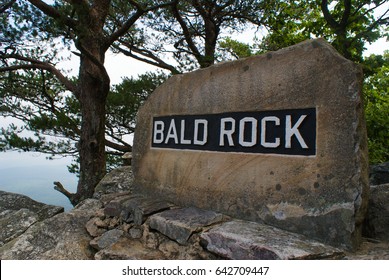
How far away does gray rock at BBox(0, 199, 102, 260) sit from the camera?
2.07 m

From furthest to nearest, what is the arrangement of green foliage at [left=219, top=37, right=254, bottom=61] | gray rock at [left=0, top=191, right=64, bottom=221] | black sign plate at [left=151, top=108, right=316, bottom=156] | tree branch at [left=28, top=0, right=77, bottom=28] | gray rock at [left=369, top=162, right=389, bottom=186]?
1. green foliage at [left=219, top=37, right=254, bottom=61]
2. tree branch at [left=28, top=0, right=77, bottom=28]
3. gray rock at [left=0, top=191, right=64, bottom=221]
4. gray rock at [left=369, top=162, right=389, bottom=186]
5. black sign plate at [left=151, top=108, right=316, bottom=156]

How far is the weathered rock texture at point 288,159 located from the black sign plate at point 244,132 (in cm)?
4

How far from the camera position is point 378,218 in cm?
175

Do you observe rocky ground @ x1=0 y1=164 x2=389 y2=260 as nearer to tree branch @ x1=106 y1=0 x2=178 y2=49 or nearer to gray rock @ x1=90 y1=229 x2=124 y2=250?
gray rock @ x1=90 y1=229 x2=124 y2=250

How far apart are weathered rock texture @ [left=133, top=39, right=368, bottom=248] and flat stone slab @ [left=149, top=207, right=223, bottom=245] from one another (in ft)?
0.32

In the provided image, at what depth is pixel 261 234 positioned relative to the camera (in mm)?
1584

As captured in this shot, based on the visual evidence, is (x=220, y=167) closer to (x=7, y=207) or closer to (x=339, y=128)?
(x=339, y=128)

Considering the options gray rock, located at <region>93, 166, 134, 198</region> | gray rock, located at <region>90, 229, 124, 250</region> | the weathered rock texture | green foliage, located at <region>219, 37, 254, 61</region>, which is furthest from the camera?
green foliage, located at <region>219, 37, 254, 61</region>

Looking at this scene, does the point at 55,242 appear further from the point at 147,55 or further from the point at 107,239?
the point at 147,55

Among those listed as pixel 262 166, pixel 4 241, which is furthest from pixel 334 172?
pixel 4 241

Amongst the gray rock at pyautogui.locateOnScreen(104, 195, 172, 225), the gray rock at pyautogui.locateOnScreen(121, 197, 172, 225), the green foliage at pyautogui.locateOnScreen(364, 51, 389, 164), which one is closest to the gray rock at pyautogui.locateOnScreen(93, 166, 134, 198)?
the gray rock at pyautogui.locateOnScreen(104, 195, 172, 225)

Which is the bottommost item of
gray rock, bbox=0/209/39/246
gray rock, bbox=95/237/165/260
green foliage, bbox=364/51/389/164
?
gray rock, bbox=0/209/39/246

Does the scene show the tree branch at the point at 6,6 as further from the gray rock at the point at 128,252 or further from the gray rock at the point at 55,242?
the gray rock at the point at 128,252

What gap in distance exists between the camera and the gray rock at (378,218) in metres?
1.71
